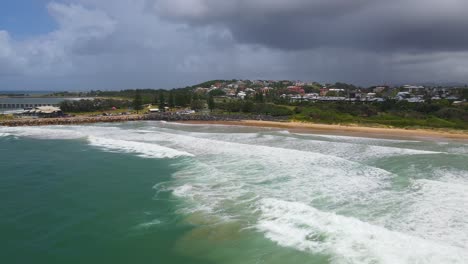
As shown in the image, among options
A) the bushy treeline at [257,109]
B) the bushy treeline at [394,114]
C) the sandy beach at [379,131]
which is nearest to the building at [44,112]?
the bushy treeline at [257,109]

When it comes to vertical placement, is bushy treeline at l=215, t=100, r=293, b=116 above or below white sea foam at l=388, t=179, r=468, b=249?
above

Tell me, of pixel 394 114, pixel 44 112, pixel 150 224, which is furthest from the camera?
pixel 44 112

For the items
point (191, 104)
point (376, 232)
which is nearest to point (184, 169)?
point (376, 232)

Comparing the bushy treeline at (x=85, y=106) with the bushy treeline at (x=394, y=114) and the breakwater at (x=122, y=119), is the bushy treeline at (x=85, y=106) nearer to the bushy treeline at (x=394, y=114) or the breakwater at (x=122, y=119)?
the breakwater at (x=122, y=119)

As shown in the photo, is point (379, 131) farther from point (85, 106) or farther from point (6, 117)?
point (6, 117)

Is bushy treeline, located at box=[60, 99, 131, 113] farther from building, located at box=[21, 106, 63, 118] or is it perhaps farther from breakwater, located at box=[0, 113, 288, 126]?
breakwater, located at box=[0, 113, 288, 126]

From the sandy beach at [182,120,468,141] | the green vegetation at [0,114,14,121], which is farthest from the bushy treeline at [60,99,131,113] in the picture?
the sandy beach at [182,120,468,141]

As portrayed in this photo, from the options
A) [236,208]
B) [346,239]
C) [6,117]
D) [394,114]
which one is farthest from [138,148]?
[394,114]
